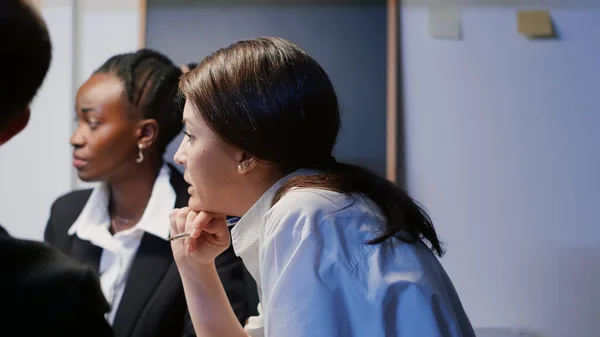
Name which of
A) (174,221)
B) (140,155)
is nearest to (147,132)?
(140,155)

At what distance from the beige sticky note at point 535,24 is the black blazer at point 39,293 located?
148 cm

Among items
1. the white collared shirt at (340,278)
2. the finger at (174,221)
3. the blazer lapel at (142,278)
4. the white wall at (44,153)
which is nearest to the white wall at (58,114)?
the white wall at (44,153)

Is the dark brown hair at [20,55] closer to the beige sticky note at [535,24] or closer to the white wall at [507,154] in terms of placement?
the white wall at [507,154]

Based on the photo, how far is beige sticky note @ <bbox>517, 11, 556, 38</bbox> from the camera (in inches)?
67.3

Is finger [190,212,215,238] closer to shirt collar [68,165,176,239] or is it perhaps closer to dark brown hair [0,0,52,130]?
shirt collar [68,165,176,239]

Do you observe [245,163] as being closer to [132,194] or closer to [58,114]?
[132,194]

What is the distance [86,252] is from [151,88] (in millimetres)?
393

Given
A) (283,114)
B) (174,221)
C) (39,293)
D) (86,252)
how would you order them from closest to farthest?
(39,293)
(283,114)
(174,221)
(86,252)

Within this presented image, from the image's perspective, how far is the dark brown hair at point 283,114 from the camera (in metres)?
0.89

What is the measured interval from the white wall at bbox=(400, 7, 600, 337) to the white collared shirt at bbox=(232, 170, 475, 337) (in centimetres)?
92

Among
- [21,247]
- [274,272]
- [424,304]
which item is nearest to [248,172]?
[274,272]

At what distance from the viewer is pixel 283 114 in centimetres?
89

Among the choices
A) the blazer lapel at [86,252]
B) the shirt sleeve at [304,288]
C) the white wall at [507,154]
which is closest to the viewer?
the shirt sleeve at [304,288]

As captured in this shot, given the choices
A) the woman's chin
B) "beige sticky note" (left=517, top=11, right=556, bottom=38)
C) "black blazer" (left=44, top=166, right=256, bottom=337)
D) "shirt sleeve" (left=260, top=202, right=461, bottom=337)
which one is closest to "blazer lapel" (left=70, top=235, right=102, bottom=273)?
"black blazer" (left=44, top=166, right=256, bottom=337)
